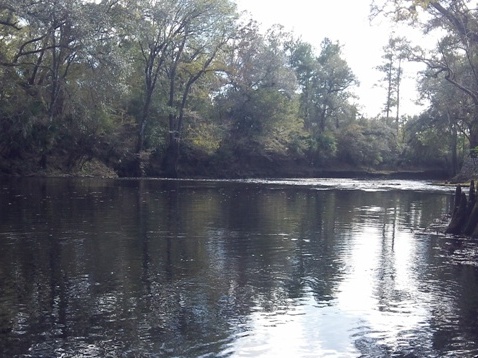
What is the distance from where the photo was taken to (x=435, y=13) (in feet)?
92.8

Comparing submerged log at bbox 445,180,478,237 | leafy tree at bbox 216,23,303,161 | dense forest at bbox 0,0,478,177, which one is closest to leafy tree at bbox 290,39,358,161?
dense forest at bbox 0,0,478,177

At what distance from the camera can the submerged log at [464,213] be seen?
18875 millimetres

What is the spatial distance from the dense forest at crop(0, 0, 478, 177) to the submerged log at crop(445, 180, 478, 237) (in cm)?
989

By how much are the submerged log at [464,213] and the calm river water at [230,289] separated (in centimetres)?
78

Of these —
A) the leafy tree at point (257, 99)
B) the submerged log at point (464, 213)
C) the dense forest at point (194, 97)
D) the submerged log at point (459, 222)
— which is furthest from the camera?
the leafy tree at point (257, 99)

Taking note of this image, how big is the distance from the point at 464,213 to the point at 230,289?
11281 millimetres

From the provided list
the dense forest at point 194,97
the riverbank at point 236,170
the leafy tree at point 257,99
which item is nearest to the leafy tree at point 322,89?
the dense forest at point 194,97

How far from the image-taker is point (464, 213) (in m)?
19.5

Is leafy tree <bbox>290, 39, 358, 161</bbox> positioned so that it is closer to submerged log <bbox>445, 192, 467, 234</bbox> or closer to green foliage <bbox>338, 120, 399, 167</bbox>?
green foliage <bbox>338, 120, 399, 167</bbox>

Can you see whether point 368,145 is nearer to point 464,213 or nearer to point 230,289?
point 464,213

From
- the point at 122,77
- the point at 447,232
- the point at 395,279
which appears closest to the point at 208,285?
the point at 395,279

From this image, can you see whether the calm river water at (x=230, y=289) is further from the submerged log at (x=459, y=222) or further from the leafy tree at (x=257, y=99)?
the leafy tree at (x=257, y=99)

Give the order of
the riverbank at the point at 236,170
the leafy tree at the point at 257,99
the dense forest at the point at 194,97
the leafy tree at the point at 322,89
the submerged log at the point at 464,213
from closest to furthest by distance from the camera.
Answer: the submerged log at the point at 464,213
the dense forest at the point at 194,97
the riverbank at the point at 236,170
the leafy tree at the point at 257,99
the leafy tree at the point at 322,89

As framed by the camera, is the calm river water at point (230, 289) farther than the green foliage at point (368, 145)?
No
